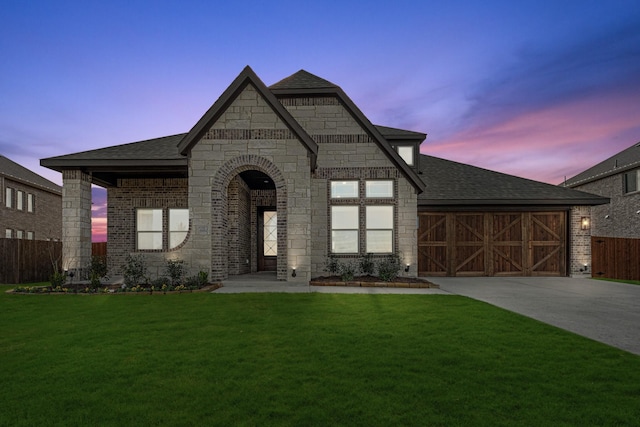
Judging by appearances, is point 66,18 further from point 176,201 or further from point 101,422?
point 101,422

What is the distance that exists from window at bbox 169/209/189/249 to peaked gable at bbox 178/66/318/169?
408 centimetres

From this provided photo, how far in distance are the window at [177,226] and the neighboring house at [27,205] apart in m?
15.5

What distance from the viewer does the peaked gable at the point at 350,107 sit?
13.6 m

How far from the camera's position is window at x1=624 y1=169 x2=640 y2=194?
2117 cm

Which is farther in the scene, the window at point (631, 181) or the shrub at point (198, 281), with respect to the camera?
the window at point (631, 181)

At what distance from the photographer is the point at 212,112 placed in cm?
1177

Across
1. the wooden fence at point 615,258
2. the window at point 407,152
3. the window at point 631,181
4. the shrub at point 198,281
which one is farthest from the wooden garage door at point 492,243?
the window at point 631,181

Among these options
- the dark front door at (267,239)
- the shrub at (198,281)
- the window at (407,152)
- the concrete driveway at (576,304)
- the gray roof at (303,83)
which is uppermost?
the gray roof at (303,83)

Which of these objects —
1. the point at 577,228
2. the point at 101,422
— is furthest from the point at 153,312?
the point at 577,228

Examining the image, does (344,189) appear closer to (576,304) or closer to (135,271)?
(135,271)

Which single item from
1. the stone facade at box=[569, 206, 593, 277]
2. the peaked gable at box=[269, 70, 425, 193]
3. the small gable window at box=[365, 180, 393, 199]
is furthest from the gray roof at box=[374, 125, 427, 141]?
the stone facade at box=[569, 206, 593, 277]

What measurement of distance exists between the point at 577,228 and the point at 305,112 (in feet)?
43.1

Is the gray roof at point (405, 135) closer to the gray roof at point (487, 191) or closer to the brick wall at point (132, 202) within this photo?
the gray roof at point (487, 191)

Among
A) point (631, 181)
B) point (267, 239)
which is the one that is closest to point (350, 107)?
point (267, 239)
